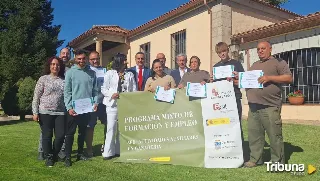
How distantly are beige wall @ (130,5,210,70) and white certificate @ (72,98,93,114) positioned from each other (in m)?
8.14

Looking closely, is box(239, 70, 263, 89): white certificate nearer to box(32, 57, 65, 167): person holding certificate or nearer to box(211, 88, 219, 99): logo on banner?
box(211, 88, 219, 99): logo on banner

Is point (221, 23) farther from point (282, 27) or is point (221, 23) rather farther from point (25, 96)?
point (25, 96)

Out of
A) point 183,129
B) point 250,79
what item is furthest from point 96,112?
point 250,79

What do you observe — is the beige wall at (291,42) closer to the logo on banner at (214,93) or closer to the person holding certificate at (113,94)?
the logo on banner at (214,93)

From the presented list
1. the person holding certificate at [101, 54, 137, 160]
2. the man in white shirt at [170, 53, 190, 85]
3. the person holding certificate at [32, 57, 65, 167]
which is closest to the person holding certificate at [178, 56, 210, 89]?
the man in white shirt at [170, 53, 190, 85]

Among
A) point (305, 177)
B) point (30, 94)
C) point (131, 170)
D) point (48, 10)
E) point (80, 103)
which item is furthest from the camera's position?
point (48, 10)

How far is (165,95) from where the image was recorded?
202 inches

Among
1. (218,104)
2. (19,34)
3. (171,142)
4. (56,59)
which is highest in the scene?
(19,34)

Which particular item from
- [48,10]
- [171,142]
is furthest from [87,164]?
[48,10]

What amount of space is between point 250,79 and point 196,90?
2.82 ft

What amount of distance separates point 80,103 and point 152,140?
1319 millimetres

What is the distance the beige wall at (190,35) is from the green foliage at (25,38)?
22.2 ft

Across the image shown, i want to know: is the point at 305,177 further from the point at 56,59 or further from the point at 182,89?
the point at 56,59

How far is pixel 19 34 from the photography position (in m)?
18.3
